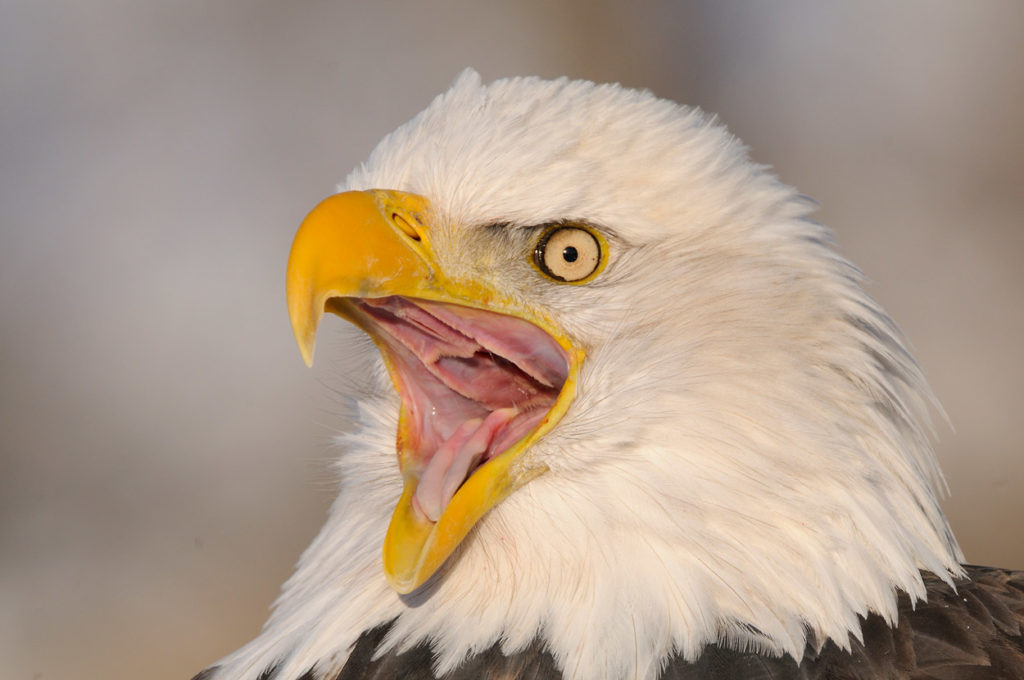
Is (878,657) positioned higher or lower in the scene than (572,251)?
lower

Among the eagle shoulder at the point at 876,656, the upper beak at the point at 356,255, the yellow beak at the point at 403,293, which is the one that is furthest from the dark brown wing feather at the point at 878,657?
the upper beak at the point at 356,255

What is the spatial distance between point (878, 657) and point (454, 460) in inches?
29.0

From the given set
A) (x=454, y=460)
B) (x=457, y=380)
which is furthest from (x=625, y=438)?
(x=457, y=380)

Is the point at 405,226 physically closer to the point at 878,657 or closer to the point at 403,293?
the point at 403,293

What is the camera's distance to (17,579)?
21.2 feet

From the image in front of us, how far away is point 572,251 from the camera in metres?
1.85

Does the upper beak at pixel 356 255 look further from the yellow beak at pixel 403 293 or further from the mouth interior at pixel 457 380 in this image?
the mouth interior at pixel 457 380

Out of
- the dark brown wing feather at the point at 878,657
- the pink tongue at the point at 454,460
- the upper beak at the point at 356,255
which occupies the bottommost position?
the dark brown wing feather at the point at 878,657

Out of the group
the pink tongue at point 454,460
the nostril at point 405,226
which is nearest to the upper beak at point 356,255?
the nostril at point 405,226

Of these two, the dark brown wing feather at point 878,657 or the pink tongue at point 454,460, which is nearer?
the dark brown wing feather at point 878,657

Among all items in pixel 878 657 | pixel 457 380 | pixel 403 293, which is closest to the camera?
pixel 878 657

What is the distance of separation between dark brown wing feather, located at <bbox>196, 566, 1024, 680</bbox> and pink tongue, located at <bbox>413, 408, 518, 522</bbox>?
0.75ft

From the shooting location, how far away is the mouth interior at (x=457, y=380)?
6.22 ft

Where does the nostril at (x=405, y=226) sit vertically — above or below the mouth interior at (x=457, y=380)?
above
